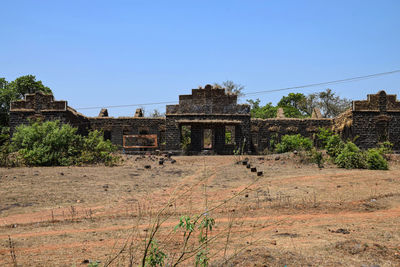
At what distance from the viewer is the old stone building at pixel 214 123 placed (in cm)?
2228

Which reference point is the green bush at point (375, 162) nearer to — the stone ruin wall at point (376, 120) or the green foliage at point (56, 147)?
the stone ruin wall at point (376, 120)

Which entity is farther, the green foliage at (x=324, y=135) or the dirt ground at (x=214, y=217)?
the green foliage at (x=324, y=135)

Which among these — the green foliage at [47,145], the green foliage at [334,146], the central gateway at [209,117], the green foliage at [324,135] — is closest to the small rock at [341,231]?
the green foliage at [334,146]

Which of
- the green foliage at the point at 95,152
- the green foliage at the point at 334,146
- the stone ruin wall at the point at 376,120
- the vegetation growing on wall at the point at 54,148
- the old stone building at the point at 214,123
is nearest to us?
the vegetation growing on wall at the point at 54,148

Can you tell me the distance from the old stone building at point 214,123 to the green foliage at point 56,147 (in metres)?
4.87

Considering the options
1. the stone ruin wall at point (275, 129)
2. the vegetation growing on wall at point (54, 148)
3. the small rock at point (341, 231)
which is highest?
the stone ruin wall at point (275, 129)

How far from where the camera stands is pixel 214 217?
6.26m

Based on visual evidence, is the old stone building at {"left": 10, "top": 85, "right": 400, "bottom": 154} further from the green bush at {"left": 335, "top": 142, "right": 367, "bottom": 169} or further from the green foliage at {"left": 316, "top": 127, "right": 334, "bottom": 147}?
the green bush at {"left": 335, "top": 142, "right": 367, "bottom": 169}

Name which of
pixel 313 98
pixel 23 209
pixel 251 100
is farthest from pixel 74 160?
pixel 313 98

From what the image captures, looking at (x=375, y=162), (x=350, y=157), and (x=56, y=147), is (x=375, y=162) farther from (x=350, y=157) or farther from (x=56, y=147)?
(x=56, y=147)

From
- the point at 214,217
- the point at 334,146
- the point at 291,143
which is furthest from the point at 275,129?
the point at 214,217

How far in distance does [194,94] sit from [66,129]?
32.1 ft

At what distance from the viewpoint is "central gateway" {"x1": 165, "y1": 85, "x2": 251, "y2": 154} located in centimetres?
2317

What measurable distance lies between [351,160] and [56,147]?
1374 cm
